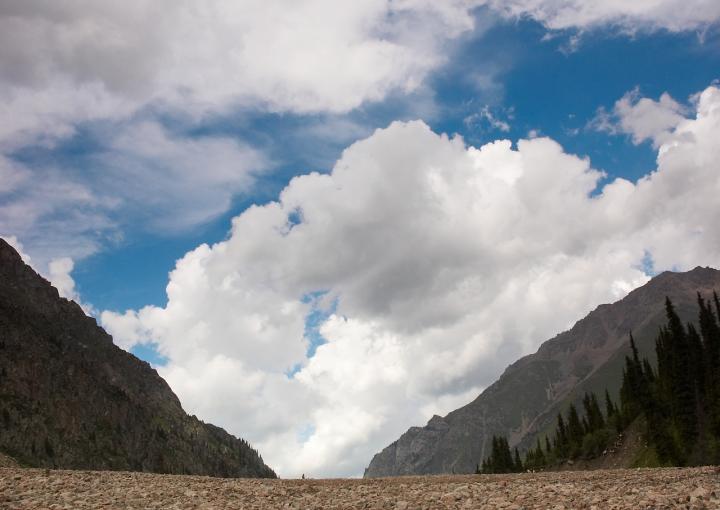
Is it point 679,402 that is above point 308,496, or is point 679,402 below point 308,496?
above

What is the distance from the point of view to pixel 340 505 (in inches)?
884

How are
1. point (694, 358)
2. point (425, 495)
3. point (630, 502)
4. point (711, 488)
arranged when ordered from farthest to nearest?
point (694, 358) < point (425, 495) < point (711, 488) < point (630, 502)

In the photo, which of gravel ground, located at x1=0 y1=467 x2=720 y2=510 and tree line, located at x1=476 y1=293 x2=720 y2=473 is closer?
gravel ground, located at x1=0 y1=467 x2=720 y2=510

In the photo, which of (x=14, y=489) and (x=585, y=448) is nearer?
(x=14, y=489)

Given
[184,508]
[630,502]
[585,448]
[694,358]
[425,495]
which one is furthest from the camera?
[585,448]

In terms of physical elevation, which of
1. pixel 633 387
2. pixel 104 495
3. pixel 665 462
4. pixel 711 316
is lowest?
pixel 665 462

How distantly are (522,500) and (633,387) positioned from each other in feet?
403

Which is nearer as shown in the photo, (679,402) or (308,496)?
(308,496)

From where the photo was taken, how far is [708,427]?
86.1m

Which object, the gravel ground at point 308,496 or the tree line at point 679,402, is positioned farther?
the tree line at point 679,402

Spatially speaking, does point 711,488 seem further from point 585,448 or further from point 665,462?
point 585,448

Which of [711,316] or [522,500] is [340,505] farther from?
[711,316]

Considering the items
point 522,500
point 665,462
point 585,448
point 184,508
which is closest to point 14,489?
point 184,508

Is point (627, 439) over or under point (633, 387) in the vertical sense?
under
